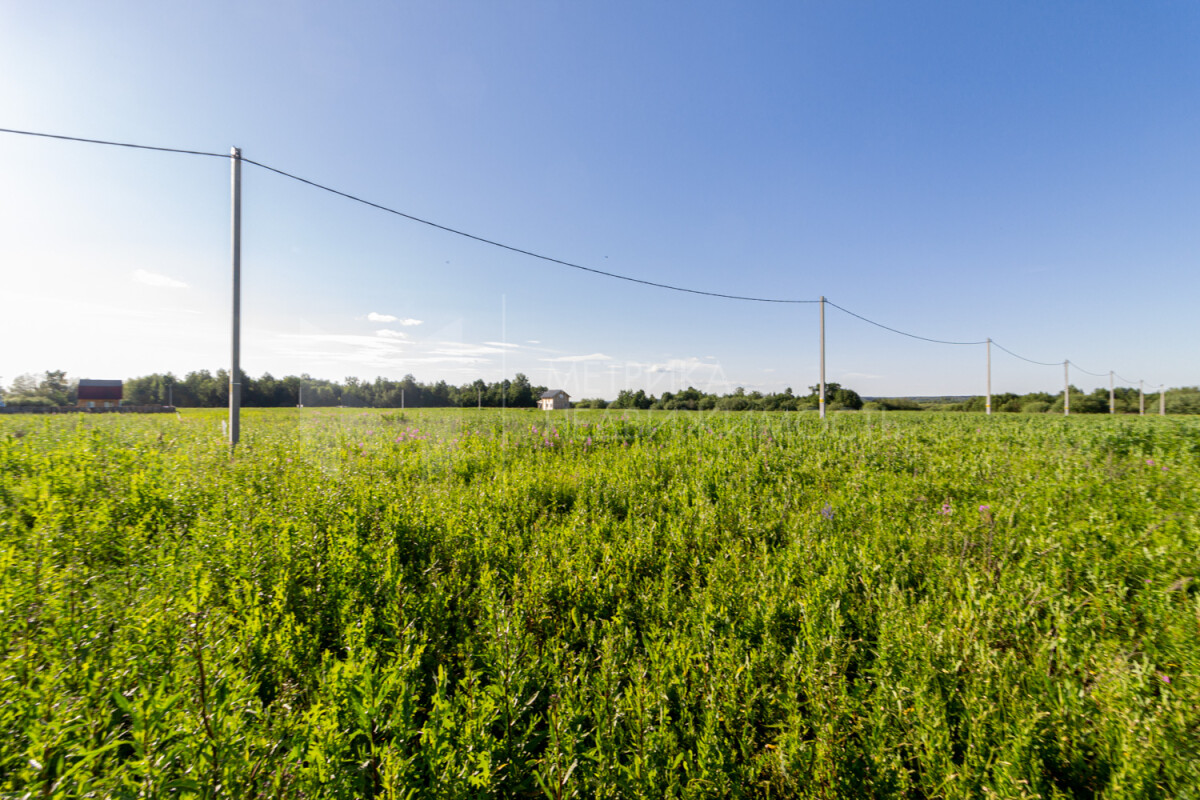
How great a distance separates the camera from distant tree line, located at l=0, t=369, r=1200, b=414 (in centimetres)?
875

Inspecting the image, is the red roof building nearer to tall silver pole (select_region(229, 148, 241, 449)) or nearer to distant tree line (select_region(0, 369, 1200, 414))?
distant tree line (select_region(0, 369, 1200, 414))

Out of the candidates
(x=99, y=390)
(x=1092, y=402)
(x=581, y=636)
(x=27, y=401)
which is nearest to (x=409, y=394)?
(x=581, y=636)

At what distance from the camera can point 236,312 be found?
6.51 metres

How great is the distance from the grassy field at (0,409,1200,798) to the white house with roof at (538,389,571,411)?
8.06 m

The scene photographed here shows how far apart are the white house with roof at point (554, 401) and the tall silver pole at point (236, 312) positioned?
8.00 m

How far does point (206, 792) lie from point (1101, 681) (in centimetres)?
416

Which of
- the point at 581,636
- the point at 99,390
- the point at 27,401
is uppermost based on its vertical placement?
the point at 99,390

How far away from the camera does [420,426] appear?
8.97 meters

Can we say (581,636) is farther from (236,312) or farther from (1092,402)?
(1092,402)

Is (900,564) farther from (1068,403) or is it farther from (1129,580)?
(1068,403)

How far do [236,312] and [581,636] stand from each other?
7418 mm

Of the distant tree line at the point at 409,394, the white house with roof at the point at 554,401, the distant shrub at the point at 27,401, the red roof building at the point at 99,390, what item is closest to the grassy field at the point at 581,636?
the distant tree line at the point at 409,394

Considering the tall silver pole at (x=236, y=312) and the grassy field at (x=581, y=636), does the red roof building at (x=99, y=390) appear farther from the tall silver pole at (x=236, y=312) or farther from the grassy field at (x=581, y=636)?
the grassy field at (x=581, y=636)

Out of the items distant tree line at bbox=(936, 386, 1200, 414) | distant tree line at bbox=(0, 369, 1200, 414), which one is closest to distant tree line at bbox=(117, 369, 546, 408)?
distant tree line at bbox=(0, 369, 1200, 414)
